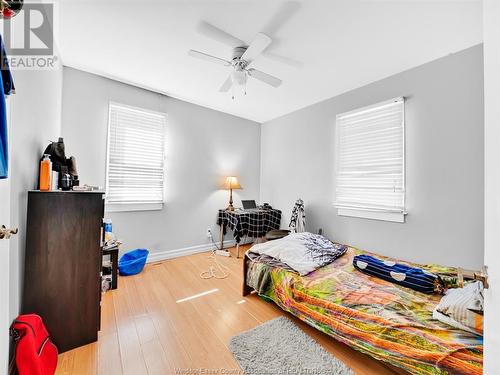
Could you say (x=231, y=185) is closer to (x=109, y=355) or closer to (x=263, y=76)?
(x=263, y=76)

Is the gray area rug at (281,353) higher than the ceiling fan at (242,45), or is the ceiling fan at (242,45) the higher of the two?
the ceiling fan at (242,45)

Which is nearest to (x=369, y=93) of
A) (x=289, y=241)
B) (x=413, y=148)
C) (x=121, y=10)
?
(x=413, y=148)

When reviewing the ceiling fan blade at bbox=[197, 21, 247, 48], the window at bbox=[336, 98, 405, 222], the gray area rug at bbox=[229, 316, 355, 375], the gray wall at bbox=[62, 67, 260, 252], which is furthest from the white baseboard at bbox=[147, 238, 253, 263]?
the ceiling fan blade at bbox=[197, 21, 247, 48]

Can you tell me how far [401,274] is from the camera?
1.82 metres

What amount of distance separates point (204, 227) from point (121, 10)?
2.93 meters

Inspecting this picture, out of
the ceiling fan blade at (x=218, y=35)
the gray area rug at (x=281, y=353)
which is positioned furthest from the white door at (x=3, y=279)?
the ceiling fan blade at (x=218, y=35)

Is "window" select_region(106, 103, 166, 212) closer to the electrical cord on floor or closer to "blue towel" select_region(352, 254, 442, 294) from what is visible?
the electrical cord on floor

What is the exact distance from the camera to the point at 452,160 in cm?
209

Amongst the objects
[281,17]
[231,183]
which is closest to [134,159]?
[231,183]

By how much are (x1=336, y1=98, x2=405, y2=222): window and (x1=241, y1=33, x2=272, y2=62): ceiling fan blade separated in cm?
165

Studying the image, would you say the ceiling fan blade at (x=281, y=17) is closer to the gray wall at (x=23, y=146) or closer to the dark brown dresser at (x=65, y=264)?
the gray wall at (x=23, y=146)

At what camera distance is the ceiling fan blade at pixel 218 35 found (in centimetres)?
183

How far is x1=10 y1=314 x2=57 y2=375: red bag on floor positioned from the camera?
115 centimetres

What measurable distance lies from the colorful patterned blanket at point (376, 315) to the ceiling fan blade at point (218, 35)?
2.17 meters
